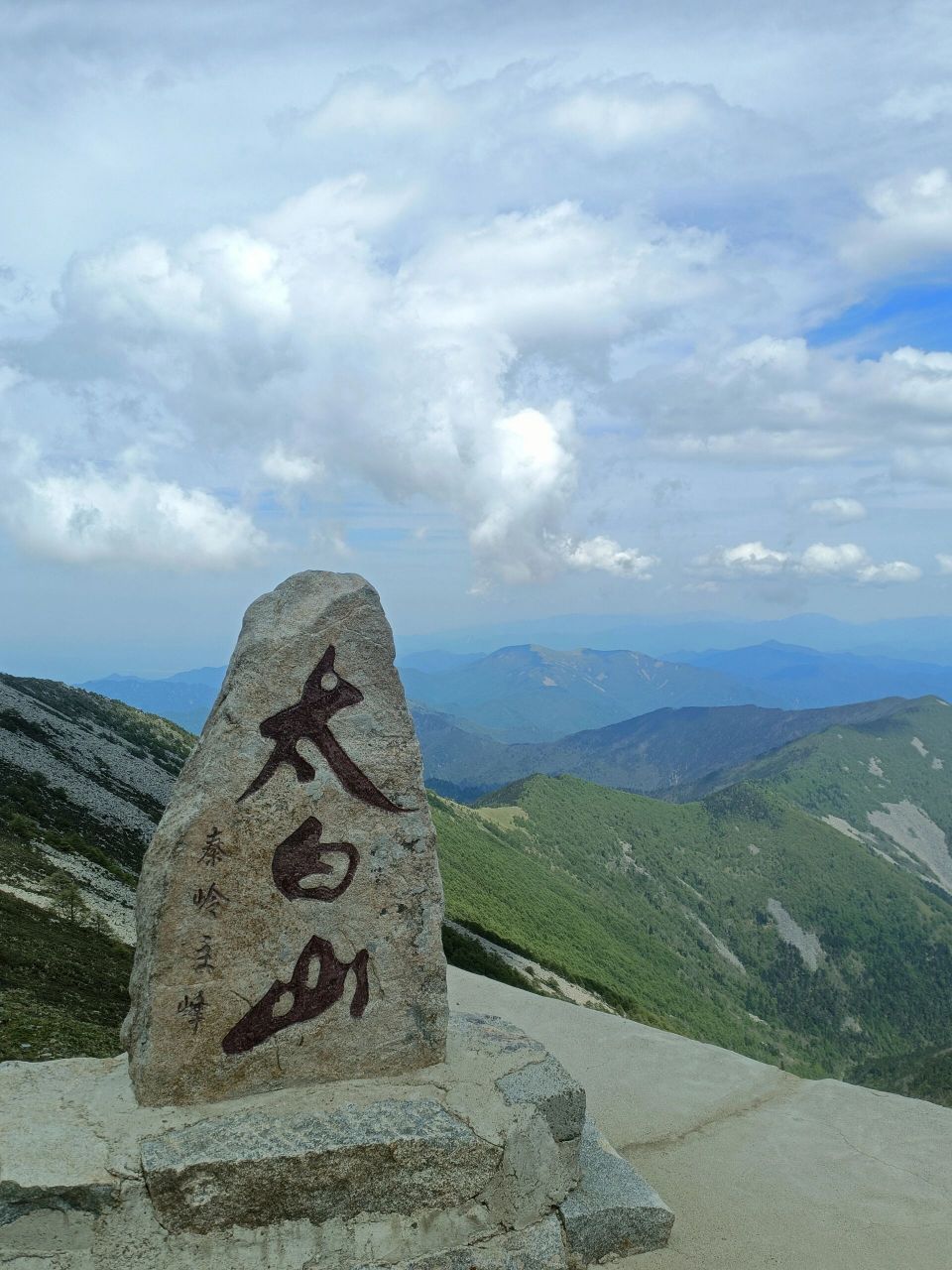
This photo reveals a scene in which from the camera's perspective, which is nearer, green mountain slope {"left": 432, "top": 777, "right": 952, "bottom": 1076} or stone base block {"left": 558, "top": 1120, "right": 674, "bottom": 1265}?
stone base block {"left": 558, "top": 1120, "right": 674, "bottom": 1265}

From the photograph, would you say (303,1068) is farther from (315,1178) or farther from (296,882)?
(296,882)

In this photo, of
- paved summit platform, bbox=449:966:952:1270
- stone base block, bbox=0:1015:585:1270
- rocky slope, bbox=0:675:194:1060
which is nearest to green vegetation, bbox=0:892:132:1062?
rocky slope, bbox=0:675:194:1060

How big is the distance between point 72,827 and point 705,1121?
3036cm

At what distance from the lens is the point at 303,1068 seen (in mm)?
9234

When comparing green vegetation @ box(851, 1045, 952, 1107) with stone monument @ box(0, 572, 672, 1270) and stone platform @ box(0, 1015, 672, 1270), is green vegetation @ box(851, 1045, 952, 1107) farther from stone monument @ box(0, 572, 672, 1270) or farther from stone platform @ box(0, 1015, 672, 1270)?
stone monument @ box(0, 572, 672, 1270)

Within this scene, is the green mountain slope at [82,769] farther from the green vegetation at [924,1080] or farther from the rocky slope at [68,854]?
the green vegetation at [924,1080]

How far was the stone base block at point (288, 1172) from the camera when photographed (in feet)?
24.7

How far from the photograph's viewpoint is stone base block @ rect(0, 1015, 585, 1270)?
24.7ft

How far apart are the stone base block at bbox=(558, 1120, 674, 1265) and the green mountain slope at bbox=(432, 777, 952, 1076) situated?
6608 centimetres

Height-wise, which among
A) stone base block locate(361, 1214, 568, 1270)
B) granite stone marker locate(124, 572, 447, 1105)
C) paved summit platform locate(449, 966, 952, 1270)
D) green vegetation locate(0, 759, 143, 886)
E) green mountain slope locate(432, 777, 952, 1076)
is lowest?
green mountain slope locate(432, 777, 952, 1076)

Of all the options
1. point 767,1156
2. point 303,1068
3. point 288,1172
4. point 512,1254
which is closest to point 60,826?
point 303,1068

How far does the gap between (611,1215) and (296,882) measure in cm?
501

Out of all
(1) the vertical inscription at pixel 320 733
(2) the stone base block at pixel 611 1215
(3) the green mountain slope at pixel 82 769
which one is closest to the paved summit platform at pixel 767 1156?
(2) the stone base block at pixel 611 1215

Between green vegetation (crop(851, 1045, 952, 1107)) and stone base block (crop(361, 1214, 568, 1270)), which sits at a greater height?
stone base block (crop(361, 1214, 568, 1270))
